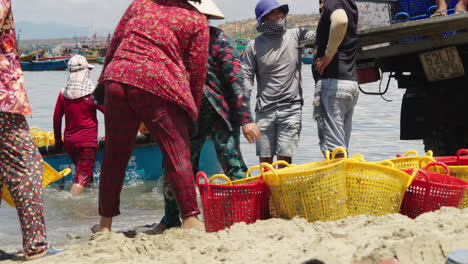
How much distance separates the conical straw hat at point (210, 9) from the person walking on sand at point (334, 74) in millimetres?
1159

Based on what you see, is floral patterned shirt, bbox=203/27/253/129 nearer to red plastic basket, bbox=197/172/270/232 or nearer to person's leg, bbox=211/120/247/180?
person's leg, bbox=211/120/247/180

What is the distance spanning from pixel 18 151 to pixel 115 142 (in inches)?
24.9

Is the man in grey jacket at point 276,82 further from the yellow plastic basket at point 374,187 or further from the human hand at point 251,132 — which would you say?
the yellow plastic basket at point 374,187

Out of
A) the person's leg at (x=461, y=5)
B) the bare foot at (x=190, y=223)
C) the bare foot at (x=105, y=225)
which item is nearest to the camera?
the bare foot at (x=190, y=223)

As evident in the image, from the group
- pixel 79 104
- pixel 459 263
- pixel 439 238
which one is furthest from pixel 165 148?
pixel 79 104

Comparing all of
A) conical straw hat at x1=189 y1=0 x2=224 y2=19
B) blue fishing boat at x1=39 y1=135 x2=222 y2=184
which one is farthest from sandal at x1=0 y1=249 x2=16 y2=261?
blue fishing boat at x1=39 y1=135 x2=222 y2=184

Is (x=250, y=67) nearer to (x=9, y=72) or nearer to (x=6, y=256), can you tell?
(x=9, y=72)

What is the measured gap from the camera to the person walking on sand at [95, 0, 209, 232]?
4.74 metres

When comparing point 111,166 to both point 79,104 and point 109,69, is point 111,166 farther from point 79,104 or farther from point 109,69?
point 79,104

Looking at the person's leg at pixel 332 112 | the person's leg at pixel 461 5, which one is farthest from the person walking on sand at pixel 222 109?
the person's leg at pixel 461 5

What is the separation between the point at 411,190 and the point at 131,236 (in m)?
2.00

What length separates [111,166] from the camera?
4973mm

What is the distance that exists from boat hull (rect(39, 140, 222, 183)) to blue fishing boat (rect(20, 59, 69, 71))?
69676 millimetres

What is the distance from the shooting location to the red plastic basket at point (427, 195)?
189 inches
